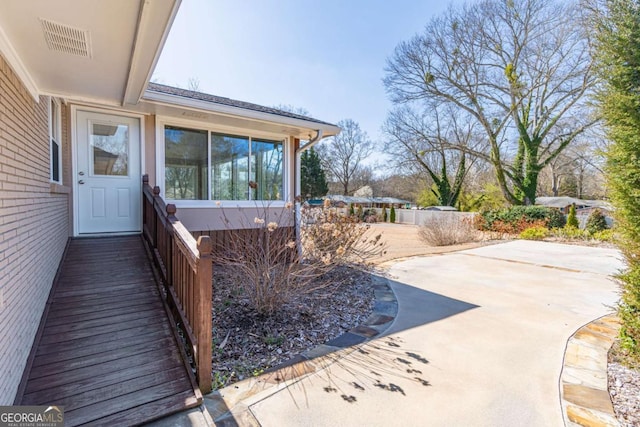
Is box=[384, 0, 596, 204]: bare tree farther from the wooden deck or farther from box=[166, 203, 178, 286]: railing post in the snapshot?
the wooden deck

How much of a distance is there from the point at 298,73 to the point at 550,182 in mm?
31701

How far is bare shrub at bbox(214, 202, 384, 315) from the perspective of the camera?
3.86 m

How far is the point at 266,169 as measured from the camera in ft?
21.9

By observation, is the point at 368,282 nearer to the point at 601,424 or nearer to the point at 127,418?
the point at 601,424

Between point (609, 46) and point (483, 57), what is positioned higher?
point (483, 57)

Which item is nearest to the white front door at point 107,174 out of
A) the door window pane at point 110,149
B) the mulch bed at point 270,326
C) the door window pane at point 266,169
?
the door window pane at point 110,149

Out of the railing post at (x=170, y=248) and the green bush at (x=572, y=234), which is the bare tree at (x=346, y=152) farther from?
the railing post at (x=170, y=248)

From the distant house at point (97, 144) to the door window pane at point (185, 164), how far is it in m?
0.02

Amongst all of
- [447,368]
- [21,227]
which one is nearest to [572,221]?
[447,368]

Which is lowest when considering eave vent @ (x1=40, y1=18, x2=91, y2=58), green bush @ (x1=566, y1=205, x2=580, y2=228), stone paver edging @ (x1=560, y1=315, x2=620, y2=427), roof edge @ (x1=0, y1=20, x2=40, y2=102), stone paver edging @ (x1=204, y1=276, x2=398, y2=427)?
stone paver edging @ (x1=204, y1=276, x2=398, y2=427)

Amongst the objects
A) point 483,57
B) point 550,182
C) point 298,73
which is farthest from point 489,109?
point 550,182

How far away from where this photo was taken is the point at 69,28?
7.71 feet

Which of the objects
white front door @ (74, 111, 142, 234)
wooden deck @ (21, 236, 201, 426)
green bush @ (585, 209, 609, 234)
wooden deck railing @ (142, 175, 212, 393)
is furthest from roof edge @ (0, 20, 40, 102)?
green bush @ (585, 209, 609, 234)

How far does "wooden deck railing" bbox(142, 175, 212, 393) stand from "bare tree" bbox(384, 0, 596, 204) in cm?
1837
